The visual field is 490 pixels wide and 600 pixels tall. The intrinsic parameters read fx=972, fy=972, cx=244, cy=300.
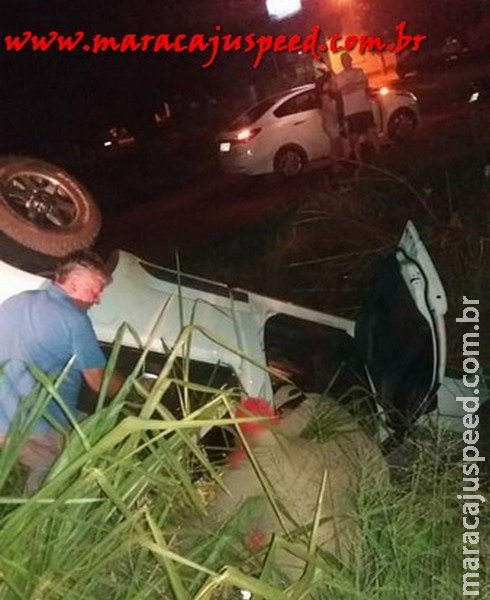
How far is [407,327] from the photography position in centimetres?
266

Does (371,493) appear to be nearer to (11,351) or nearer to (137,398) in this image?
(137,398)

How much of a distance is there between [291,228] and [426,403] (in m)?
0.58

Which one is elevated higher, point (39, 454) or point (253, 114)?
point (253, 114)

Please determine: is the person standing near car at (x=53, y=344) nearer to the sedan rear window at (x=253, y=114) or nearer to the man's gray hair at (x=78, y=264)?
the man's gray hair at (x=78, y=264)

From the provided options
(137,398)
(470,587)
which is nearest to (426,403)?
(470,587)

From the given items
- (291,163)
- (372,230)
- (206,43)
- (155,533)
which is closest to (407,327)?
(372,230)

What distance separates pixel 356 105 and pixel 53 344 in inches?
39.8

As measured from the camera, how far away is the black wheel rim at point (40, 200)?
6.93ft

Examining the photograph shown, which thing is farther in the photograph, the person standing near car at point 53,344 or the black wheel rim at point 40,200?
the black wheel rim at point 40,200

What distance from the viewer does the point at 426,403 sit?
2557 mm

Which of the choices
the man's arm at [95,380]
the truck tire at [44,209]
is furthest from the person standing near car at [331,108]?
the man's arm at [95,380]

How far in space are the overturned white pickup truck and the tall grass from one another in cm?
13

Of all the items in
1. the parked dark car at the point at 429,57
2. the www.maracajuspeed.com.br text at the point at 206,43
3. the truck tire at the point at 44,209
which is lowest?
the truck tire at the point at 44,209

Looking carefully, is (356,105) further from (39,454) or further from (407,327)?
Answer: (39,454)
